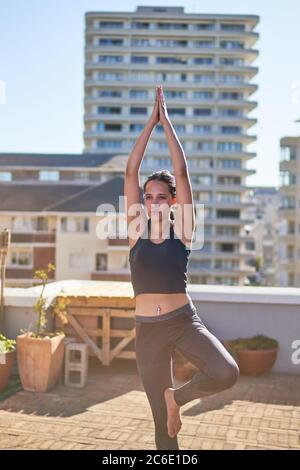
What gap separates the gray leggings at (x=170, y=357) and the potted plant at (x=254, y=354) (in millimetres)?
4863

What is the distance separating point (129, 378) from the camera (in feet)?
27.6

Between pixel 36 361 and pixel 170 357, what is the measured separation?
430 centimetres

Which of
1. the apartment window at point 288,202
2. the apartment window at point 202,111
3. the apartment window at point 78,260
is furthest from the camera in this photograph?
the apartment window at point 202,111

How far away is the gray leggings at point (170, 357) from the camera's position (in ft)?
10.8

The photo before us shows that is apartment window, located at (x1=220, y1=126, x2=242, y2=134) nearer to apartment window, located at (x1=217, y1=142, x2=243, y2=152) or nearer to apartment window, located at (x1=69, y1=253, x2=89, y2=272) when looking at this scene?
apartment window, located at (x1=217, y1=142, x2=243, y2=152)

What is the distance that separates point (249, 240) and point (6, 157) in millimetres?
31888

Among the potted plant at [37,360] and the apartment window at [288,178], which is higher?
the apartment window at [288,178]

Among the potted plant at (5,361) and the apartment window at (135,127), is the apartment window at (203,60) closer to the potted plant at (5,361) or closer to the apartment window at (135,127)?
the apartment window at (135,127)

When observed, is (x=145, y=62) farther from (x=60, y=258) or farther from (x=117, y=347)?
(x=117, y=347)

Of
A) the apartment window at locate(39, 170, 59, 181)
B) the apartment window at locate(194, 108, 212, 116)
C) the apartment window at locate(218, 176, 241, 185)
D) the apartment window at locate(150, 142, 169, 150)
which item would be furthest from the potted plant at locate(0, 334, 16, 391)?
the apartment window at locate(194, 108, 212, 116)

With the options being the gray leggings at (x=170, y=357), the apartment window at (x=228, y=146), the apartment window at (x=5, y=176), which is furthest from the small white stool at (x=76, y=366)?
the apartment window at (x=228, y=146)

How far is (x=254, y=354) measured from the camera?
331 inches
